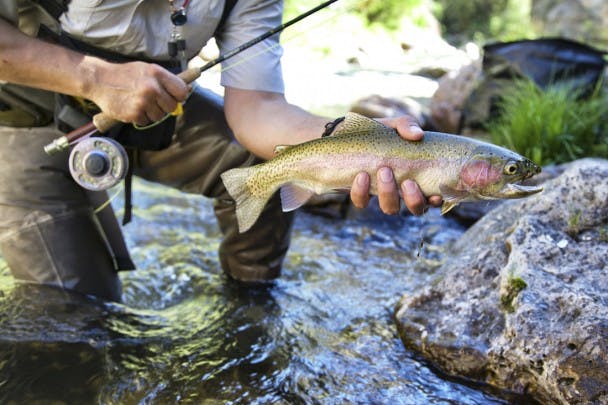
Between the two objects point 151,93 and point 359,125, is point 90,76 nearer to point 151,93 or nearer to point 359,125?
point 151,93

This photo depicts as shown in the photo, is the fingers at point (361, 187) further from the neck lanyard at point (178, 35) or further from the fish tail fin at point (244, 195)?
the neck lanyard at point (178, 35)

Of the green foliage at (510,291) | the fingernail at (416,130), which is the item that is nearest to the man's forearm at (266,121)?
the fingernail at (416,130)

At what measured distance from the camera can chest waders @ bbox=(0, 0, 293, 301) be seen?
3.19m

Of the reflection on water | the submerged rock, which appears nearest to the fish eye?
the submerged rock

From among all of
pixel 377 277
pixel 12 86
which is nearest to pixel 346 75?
pixel 377 277

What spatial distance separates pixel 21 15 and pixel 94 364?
1613 mm

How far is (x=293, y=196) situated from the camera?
2.60 m

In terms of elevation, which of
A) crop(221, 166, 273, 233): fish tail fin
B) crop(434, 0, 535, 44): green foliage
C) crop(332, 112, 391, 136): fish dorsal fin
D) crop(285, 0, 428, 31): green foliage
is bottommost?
crop(434, 0, 535, 44): green foliage

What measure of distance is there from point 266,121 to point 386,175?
38.5 inches

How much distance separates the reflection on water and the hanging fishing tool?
0.76 m

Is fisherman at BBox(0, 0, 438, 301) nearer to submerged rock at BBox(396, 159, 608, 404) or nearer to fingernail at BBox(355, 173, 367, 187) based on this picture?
fingernail at BBox(355, 173, 367, 187)

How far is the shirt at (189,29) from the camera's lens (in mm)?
2850

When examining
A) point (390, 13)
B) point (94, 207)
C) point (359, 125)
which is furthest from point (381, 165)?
point (390, 13)

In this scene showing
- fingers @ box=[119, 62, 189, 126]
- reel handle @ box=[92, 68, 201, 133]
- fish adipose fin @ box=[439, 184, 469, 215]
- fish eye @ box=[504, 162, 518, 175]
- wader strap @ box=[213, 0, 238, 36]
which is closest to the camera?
fish eye @ box=[504, 162, 518, 175]
